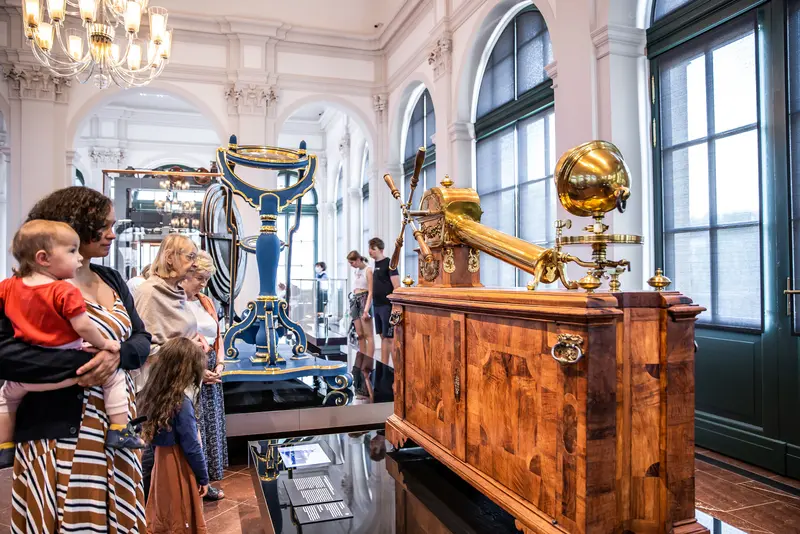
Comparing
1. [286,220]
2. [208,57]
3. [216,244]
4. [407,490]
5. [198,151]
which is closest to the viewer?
[407,490]

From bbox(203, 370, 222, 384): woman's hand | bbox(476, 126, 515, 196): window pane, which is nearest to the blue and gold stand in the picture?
bbox(203, 370, 222, 384): woman's hand

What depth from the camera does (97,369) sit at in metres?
1.52

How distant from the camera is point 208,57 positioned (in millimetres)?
9594

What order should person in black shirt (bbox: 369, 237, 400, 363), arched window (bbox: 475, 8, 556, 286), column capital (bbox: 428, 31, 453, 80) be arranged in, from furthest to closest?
column capital (bbox: 428, 31, 453, 80), person in black shirt (bbox: 369, 237, 400, 363), arched window (bbox: 475, 8, 556, 286)

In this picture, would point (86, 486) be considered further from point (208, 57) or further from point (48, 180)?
point (208, 57)

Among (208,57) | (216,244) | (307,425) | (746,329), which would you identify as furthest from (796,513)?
(208,57)

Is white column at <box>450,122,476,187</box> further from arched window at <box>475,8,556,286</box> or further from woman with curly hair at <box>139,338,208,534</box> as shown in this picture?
→ woman with curly hair at <box>139,338,208,534</box>

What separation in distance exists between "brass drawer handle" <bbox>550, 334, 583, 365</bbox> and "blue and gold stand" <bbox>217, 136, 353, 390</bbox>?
2821 mm

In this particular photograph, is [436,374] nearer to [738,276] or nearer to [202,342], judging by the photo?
[202,342]

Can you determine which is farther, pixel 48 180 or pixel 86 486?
pixel 48 180

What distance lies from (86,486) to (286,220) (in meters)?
17.1

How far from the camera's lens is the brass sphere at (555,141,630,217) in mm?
1413

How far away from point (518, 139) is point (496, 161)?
1.95ft

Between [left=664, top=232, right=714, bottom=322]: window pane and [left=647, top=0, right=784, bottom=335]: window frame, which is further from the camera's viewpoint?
[left=664, top=232, right=714, bottom=322]: window pane
